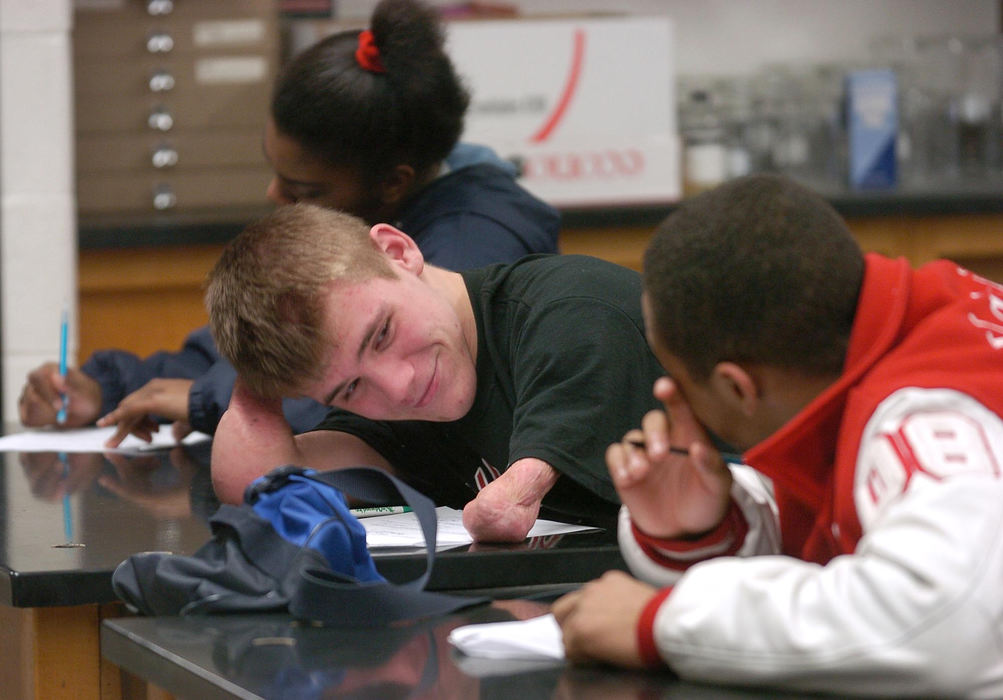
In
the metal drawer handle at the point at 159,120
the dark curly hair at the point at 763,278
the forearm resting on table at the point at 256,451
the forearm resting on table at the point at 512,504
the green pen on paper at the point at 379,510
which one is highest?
the dark curly hair at the point at 763,278

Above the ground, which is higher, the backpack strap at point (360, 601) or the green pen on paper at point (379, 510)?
the backpack strap at point (360, 601)

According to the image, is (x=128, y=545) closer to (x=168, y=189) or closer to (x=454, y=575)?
(x=454, y=575)

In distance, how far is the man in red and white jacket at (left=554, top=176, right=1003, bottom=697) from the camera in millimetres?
628

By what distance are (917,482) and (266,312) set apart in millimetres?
605

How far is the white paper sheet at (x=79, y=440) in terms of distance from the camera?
1697mm

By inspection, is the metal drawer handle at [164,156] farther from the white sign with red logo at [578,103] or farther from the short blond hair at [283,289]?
the short blond hair at [283,289]

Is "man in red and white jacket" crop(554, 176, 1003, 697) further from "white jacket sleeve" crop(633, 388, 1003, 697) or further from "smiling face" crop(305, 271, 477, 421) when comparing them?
"smiling face" crop(305, 271, 477, 421)

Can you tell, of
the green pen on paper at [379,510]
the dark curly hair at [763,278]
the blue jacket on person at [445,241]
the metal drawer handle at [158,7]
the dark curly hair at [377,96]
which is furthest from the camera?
the metal drawer handle at [158,7]

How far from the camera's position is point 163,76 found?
9.58ft

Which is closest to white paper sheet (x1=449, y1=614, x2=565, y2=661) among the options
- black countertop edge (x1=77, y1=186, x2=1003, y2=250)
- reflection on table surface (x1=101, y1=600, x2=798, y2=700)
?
reflection on table surface (x1=101, y1=600, x2=798, y2=700)

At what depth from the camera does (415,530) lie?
1091 mm

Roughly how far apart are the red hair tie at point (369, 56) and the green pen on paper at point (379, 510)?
0.75 meters

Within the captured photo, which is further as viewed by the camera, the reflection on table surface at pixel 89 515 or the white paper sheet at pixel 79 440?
the white paper sheet at pixel 79 440

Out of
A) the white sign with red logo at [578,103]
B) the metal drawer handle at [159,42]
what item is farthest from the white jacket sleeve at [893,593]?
the metal drawer handle at [159,42]
